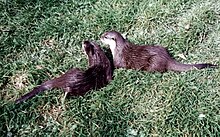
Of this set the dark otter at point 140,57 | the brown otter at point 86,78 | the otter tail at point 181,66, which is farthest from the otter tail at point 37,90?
the otter tail at point 181,66

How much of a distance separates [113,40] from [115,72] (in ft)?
1.24

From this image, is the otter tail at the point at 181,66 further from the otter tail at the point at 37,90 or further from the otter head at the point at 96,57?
the otter tail at the point at 37,90

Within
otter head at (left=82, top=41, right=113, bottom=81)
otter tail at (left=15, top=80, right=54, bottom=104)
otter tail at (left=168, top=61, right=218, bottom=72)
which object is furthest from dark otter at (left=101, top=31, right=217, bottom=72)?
otter tail at (left=15, top=80, right=54, bottom=104)

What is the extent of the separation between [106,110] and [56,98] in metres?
0.52

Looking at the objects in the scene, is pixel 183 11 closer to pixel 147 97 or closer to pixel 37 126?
pixel 147 97

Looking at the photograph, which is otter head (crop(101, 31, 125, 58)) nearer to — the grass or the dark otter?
the dark otter

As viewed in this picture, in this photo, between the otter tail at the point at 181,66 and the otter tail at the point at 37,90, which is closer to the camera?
the otter tail at the point at 37,90

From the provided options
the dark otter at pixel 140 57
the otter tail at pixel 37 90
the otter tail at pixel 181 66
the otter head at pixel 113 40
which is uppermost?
the otter head at pixel 113 40

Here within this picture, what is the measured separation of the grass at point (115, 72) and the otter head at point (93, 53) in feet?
0.81

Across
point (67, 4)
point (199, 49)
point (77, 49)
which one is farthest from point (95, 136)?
point (67, 4)

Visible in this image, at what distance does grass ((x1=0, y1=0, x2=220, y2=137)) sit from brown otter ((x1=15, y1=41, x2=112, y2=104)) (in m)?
0.08

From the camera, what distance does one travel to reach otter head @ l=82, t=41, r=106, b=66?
4.23 meters

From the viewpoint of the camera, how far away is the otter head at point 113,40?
447 cm

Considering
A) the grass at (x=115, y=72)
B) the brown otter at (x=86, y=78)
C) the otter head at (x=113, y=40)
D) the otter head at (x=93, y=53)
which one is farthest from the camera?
the otter head at (x=113, y=40)
